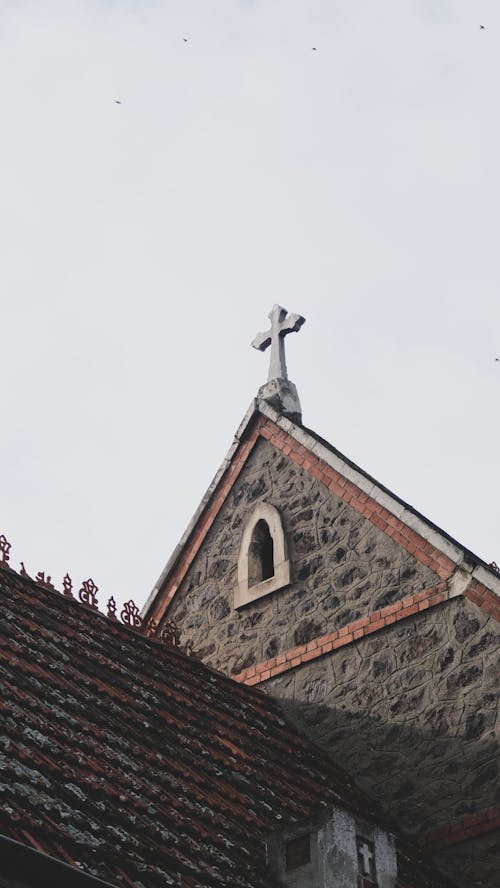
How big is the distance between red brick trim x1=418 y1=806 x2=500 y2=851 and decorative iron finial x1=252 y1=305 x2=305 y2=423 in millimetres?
4401

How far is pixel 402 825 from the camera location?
955 cm

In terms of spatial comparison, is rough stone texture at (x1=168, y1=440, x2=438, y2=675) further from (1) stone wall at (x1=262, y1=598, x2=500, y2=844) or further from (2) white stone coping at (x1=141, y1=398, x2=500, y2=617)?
(1) stone wall at (x1=262, y1=598, x2=500, y2=844)

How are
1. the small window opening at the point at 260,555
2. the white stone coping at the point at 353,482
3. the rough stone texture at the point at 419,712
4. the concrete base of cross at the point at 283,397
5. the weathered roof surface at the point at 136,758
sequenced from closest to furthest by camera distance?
the weathered roof surface at the point at 136,758 < the rough stone texture at the point at 419,712 < the white stone coping at the point at 353,482 < the small window opening at the point at 260,555 < the concrete base of cross at the point at 283,397

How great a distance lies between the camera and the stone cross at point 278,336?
1304 centimetres

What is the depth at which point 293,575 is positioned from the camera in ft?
37.0

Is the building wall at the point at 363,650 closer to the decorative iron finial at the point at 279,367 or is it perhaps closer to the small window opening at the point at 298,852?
the decorative iron finial at the point at 279,367

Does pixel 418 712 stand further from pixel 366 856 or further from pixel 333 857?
pixel 333 857

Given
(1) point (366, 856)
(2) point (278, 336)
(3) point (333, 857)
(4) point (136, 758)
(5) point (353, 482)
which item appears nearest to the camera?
(3) point (333, 857)

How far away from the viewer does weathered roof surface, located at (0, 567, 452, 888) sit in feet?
19.2

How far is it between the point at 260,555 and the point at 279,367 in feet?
7.02

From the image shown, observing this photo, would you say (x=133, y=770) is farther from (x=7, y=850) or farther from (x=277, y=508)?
(x=277, y=508)

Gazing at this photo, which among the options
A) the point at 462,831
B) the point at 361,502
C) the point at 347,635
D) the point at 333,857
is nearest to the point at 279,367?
the point at 361,502

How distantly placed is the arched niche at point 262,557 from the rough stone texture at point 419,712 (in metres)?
0.98

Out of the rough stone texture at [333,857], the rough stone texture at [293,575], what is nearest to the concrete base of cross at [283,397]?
Answer: the rough stone texture at [293,575]
